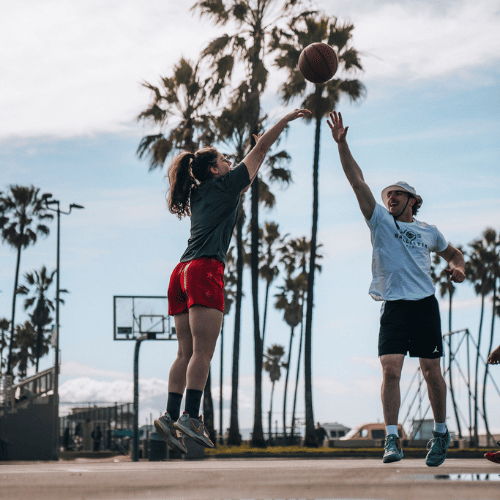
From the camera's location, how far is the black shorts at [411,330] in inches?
206

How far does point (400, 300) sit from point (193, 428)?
1.78 m

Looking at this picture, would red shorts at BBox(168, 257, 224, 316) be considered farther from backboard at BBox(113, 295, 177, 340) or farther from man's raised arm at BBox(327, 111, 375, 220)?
backboard at BBox(113, 295, 177, 340)

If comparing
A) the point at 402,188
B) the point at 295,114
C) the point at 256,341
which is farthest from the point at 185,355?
the point at 256,341

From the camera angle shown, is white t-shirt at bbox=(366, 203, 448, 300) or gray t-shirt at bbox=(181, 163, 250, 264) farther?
white t-shirt at bbox=(366, 203, 448, 300)

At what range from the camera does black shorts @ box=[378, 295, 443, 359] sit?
5.24 meters

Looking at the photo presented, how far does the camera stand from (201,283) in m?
4.68

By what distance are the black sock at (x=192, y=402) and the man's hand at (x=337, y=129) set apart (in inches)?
84.4

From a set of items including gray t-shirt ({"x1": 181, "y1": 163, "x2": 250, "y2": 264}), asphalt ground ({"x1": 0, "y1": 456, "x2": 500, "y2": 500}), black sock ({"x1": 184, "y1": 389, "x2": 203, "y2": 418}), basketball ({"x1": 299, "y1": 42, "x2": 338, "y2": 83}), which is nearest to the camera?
asphalt ground ({"x1": 0, "y1": 456, "x2": 500, "y2": 500})

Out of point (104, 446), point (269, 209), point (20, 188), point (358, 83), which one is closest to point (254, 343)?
point (269, 209)

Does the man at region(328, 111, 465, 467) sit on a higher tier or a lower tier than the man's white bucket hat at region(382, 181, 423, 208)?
lower

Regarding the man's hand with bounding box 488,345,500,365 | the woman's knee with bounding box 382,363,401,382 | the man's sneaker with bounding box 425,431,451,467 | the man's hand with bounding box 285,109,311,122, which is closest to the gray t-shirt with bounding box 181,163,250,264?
the man's hand with bounding box 285,109,311,122

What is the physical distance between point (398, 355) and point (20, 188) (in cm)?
3927

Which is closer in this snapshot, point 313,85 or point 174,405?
point 174,405

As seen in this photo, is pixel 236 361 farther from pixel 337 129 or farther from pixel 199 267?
pixel 199 267
